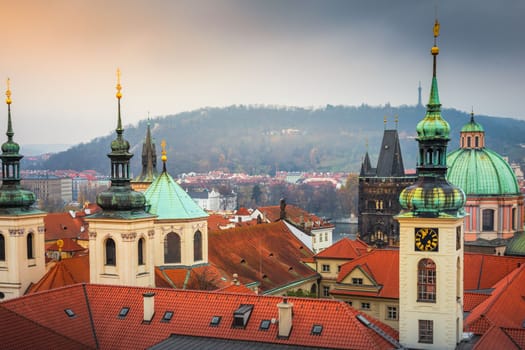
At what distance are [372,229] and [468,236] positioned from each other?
14.5m

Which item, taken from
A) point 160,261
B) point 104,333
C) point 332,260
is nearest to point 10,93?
point 160,261

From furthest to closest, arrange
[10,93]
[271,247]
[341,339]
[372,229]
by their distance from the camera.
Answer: [372,229], [271,247], [10,93], [341,339]

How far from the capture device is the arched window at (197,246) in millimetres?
44188

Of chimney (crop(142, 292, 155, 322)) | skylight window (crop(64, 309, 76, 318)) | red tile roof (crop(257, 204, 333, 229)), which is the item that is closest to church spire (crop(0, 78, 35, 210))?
skylight window (crop(64, 309, 76, 318))

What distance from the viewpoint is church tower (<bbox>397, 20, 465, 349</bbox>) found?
99.9 ft

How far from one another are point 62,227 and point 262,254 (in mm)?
39501

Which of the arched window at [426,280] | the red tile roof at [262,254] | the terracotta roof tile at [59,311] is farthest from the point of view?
the red tile roof at [262,254]

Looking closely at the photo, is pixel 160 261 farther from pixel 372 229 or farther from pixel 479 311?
pixel 372 229

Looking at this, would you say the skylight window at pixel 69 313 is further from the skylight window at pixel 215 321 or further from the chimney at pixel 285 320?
the chimney at pixel 285 320

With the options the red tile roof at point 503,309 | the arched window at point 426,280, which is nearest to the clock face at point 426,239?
the arched window at point 426,280

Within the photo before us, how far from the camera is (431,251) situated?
30.7 meters

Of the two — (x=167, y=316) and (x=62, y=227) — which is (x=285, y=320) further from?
(x=62, y=227)

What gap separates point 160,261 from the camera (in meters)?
43.4

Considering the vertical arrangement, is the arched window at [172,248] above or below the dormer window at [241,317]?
above
